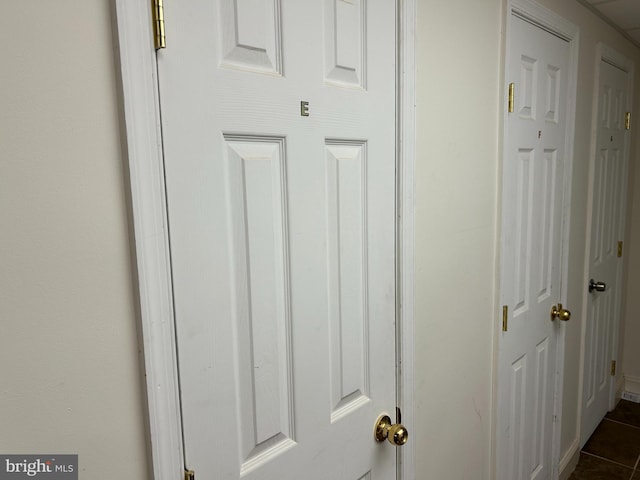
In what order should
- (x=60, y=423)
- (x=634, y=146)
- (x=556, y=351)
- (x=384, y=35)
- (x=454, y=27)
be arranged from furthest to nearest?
(x=634, y=146) → (x=556, y=351) → (x=454, y=27) → (x=384, y=35) → (x=60, y=423)

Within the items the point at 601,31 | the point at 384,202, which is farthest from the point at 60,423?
the point at 601,31

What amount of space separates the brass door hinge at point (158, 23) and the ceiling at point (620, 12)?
208cm

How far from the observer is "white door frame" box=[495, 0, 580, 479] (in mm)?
1598

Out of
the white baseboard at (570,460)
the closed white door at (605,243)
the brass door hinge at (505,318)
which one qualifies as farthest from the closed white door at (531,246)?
the closed white door at (605,243)

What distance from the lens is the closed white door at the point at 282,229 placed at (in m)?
0.76

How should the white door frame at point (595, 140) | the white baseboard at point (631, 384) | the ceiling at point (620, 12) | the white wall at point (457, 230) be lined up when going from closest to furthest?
the white wall at point (457, 230) < the ceiling at point (620, 12) < the white door frame at point (595, 140) < the white baseboard at point (631, 384)

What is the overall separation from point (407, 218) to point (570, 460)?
2097 millimetres

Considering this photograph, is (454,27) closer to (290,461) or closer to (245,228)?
(245,228)

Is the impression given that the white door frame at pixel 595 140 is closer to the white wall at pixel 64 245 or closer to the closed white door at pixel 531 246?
the closed white door at pixel 531 246

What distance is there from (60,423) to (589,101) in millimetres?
2507

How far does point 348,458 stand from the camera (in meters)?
1.10

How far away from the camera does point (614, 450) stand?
2691 mm

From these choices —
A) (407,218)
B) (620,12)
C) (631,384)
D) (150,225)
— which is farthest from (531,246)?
(631,384)

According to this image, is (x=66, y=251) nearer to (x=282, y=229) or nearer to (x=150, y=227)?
(x=150, y=227)
